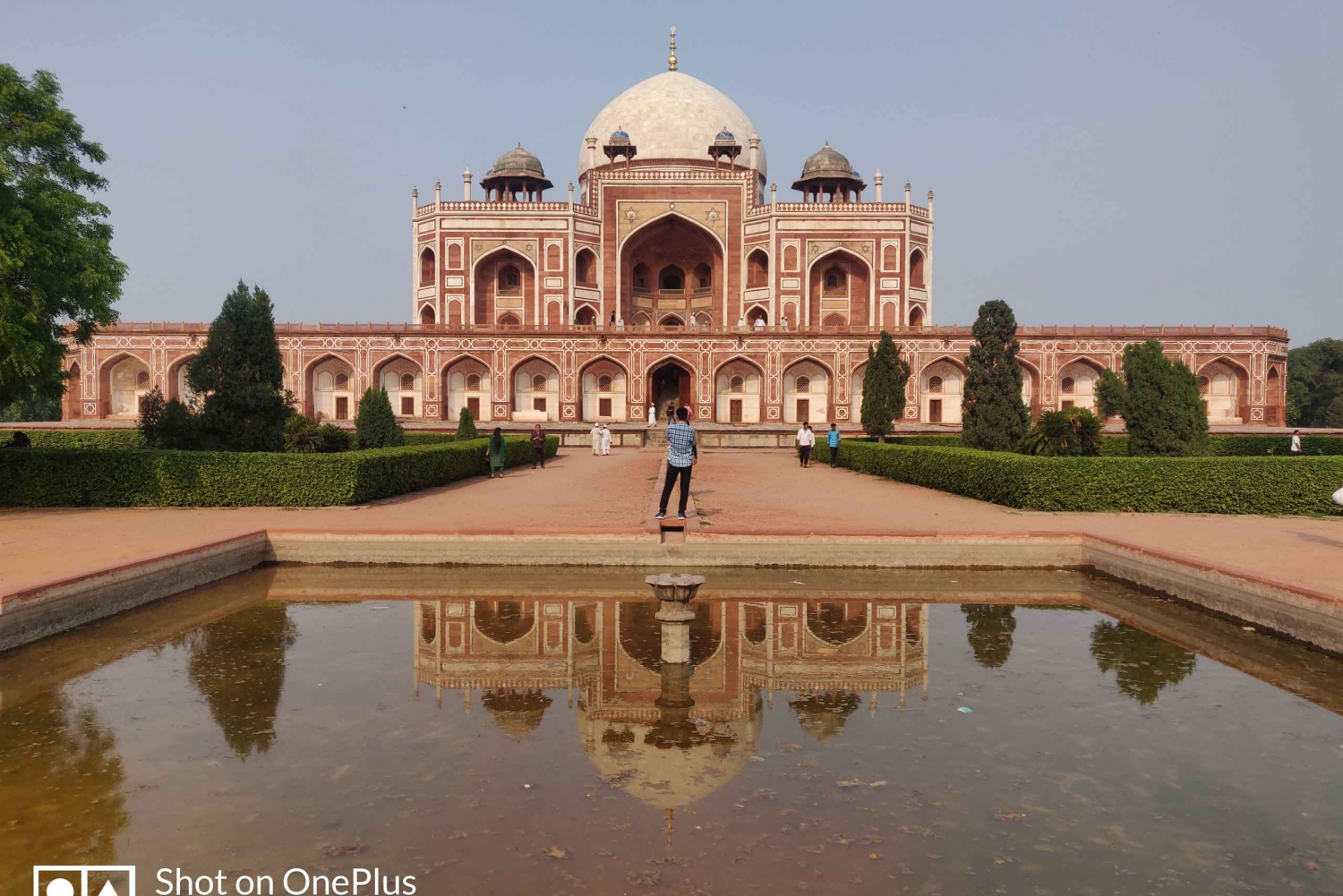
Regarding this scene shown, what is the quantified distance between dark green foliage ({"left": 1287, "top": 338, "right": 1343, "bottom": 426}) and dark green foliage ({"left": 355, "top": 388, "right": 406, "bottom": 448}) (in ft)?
136

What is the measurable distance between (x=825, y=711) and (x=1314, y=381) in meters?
50.2

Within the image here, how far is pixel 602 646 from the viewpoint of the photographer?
210 inches

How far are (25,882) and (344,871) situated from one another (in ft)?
3.05

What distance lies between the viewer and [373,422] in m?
15.2

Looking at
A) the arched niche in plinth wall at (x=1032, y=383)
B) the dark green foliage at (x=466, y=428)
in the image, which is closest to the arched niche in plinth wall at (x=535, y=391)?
the dark green foliage at (x=466, y=428)

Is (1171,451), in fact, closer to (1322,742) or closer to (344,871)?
(1322,742)

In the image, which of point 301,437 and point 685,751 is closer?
point 685,751

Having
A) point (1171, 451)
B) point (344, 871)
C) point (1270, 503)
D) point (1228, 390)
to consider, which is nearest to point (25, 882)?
point (344, 871)

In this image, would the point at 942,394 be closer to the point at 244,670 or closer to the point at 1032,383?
the point at 1032,383

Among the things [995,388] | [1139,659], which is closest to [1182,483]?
[995,388]

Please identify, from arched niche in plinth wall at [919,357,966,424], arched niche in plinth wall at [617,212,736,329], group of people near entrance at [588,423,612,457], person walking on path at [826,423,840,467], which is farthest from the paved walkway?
arched niche in plinth wall at [617,212,736,329]

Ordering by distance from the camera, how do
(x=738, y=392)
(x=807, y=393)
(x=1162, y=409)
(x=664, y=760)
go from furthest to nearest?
(x=738, y=392), (x=807, y=393), (x=1162, y=409), (x=664, y=760)

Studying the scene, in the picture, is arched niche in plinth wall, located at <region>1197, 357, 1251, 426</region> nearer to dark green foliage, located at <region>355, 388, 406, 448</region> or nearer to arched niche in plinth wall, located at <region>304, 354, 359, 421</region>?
dark green foliage, located at <region>355, 388, 406, 448</region>

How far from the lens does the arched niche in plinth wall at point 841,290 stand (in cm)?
3681
